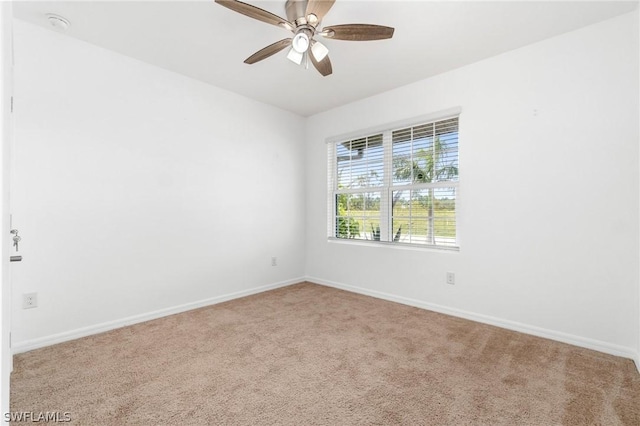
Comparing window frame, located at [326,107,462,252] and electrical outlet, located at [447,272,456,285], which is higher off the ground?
window frame, located at [326,107,462,252]

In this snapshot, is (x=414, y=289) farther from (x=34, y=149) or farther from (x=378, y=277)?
(x=34, y=149)

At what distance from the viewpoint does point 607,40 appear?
92.3 inches

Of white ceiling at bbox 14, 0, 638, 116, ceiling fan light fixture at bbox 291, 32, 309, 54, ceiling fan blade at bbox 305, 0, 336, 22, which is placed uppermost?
white ceiling at bbox 14, 0, 638, 116

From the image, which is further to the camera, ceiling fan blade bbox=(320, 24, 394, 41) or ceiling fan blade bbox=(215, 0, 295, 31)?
ceiling fan blade bbox=(320, 24, 394, 41)

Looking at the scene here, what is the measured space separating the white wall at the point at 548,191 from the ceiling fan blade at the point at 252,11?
1930 millimetres

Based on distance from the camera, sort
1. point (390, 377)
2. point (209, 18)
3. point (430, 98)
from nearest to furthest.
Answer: point (390, 377) → point (209, 18) → point (430, 98)

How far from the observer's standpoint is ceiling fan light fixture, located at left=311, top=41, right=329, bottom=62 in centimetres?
A: 218

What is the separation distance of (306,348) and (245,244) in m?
1.79

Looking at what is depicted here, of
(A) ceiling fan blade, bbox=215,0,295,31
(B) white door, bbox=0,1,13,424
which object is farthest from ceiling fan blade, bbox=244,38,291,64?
(B) white door, bbox=0,1,13,424

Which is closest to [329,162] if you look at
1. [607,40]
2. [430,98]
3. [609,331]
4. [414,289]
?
[430,98]

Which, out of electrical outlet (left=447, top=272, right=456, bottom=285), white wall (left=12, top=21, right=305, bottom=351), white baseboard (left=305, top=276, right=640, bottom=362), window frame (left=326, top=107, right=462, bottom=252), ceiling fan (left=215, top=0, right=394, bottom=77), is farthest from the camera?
window frame (left=326, top=107, right=462, bottom=252)

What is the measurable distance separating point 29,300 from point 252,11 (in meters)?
2.68

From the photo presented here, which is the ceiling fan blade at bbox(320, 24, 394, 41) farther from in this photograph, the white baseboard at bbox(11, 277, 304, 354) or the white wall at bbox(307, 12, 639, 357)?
the white baseboard at bbox(11, 277, 304, 354)

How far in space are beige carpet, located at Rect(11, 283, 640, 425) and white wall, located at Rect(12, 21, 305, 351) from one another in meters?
0.39
